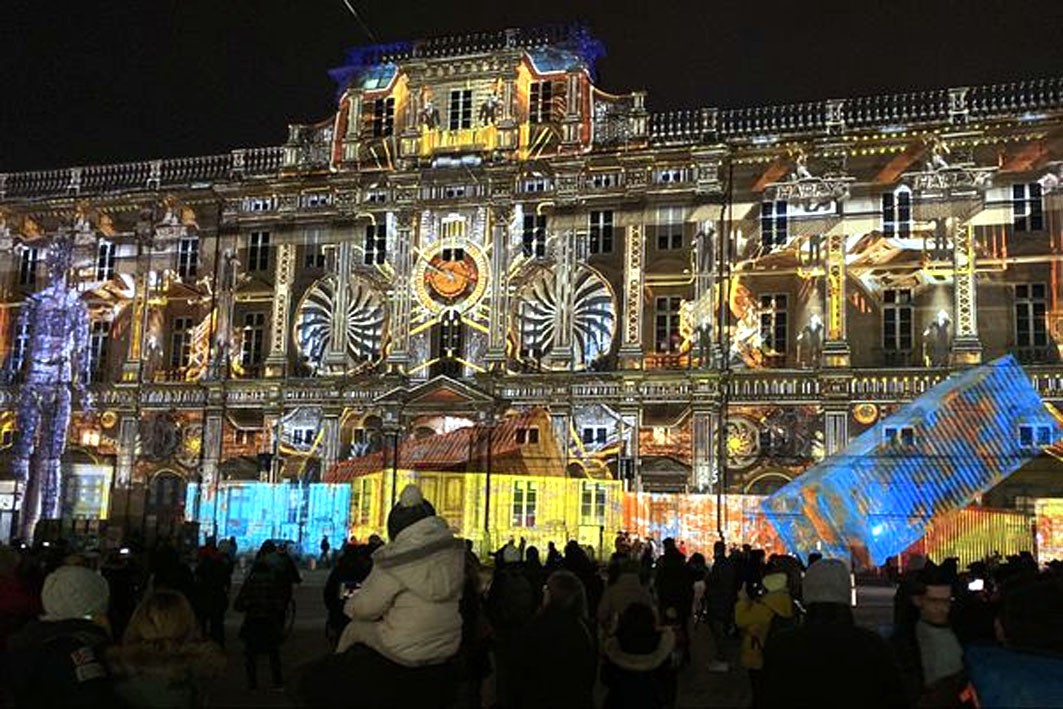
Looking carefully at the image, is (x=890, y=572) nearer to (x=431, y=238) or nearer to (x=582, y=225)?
(x=582, y=225)

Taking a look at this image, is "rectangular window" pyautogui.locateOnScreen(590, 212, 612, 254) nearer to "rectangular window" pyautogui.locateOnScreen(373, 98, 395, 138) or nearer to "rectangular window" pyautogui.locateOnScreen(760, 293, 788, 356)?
"rectangular window" pyautogui.locateOnScreen(760, 293, 788, 356)

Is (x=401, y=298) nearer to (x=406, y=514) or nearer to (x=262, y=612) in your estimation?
(x=262, y=612)

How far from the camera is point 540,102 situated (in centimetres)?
3666

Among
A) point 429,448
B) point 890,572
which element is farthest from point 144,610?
point 429,448

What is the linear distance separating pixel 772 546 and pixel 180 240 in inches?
901

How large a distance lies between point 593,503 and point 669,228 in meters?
8.70

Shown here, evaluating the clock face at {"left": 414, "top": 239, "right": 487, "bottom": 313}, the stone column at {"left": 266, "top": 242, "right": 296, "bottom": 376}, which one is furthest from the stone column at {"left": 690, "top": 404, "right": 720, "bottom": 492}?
the stone column at {"left": 266, "top": 242, "right": 296, "bottom": 376}

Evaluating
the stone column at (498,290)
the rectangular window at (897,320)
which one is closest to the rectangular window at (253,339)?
the stone column at (498,290)

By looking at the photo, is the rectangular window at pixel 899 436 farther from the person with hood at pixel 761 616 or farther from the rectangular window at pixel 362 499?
the person with hood at pixel 761 616

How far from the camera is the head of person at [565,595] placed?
6738 mm

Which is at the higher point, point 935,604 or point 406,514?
point 406,514

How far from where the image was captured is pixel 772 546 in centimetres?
3159

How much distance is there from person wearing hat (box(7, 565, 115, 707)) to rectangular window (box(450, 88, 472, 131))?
1301 inches

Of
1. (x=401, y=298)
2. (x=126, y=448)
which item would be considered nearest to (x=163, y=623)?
(x=401, y=298)
